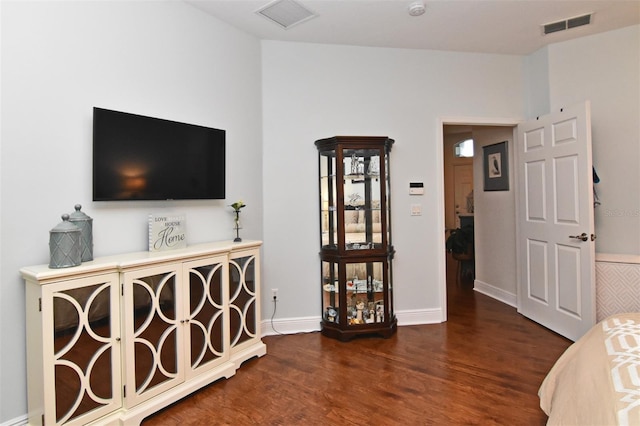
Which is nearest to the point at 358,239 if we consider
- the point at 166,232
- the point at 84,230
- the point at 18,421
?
the point at 166,232

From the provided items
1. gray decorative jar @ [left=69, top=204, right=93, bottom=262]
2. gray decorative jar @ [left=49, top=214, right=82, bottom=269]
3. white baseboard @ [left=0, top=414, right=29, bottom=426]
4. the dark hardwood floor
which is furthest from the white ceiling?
white baseboard @ [left=0, top=414, right=29, bottom=426]

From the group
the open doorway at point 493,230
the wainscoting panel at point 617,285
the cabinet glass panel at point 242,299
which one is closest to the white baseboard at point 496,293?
the open doorway at point 493,230

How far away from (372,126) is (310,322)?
6.83 ft

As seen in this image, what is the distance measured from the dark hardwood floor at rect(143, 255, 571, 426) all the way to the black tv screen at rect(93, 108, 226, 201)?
4.51 feet

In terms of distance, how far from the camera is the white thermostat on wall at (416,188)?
3.46 metres

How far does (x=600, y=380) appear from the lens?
1302mm

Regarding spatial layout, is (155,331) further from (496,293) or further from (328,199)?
(496,293)

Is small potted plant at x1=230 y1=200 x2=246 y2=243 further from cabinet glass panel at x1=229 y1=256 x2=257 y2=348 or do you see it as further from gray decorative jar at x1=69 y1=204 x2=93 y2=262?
gray decorative jar at x1=69 y1=204 x2=93 y2=262

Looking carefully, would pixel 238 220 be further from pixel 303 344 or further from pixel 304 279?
pixel 303 344

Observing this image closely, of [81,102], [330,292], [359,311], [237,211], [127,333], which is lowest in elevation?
[359,311]

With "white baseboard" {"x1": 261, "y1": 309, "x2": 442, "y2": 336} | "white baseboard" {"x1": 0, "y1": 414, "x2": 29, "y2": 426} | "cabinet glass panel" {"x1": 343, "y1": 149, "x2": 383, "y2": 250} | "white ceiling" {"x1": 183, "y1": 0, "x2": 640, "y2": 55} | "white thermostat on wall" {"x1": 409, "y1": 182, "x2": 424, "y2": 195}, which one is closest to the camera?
"white baseboard" {"x1": 0, "y1": 414, "x2": 29, "y2": 426}

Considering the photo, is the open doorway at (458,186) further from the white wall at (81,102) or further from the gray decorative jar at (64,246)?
the gray decorative jar at (64,246)

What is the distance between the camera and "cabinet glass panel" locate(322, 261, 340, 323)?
3160 mm

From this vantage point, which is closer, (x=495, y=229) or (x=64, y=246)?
(x=64, y=246)
